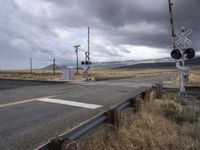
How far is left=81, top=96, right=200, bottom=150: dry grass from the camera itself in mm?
5523

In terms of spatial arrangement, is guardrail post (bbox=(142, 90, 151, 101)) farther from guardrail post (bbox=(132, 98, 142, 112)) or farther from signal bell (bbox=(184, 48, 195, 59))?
signal bell (bbox=(184, 48, 195, 59))

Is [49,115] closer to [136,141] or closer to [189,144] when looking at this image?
[136,141]

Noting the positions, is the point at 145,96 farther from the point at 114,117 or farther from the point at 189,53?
the point at 114,117

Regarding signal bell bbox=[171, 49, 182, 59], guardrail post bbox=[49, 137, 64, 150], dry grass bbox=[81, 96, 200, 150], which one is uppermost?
signal bell bbox=[171, 49, 182, 59]

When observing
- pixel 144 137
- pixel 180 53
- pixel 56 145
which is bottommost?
pixel 144 137

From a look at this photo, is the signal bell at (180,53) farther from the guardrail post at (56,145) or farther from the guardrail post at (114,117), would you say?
the guardrail post at (56,145)

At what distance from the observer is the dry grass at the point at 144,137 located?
217 inches

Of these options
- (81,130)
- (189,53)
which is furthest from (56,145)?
(189,53)

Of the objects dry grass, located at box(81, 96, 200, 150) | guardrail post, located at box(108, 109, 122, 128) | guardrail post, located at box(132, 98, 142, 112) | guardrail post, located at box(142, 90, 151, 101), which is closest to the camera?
dry grass, located at box(81, 96, 200, 150)

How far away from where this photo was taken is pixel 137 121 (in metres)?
7.50

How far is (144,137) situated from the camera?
616 centimetres

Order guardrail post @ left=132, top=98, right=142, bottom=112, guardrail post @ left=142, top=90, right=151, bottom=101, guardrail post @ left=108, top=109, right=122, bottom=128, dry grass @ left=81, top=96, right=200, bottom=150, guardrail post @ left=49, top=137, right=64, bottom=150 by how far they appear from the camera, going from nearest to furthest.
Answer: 1. guardrail post @ left=49, top=137, right=64, bottom=150
2. dry grass @ left=81, top=96, right=200, bottom=150
3. guardrail post @ left=108, top=109, right=122, bottom=128
4. guardrail post @ left=132, top=98, right=142, bottom=112
5. guardrail post @ left=142, top=90, right=151, bottom=101

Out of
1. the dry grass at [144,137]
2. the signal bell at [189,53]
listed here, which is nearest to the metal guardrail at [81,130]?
the dry grass at [144,137]

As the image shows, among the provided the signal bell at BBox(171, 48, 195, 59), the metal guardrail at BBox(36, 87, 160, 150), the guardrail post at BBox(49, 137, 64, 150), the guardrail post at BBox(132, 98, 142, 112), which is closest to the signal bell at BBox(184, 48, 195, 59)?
the signal bell at BBox(171, 48, 195, 59)
